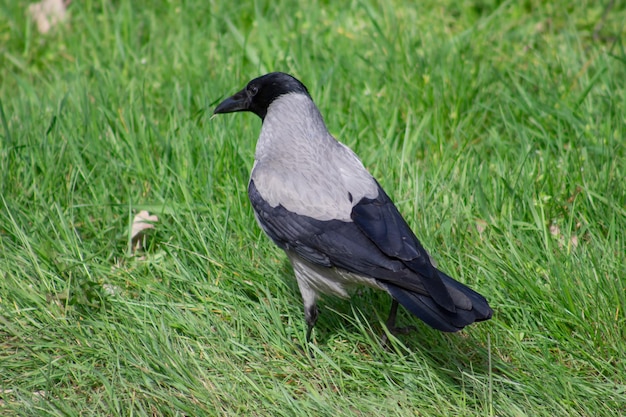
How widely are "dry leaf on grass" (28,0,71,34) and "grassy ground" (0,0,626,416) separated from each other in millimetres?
123

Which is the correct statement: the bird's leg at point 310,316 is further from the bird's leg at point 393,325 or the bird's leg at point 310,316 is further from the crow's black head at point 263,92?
the crow's black head at point 263,92

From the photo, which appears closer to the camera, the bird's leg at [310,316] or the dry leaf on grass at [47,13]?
the bird's leg at [310,316]

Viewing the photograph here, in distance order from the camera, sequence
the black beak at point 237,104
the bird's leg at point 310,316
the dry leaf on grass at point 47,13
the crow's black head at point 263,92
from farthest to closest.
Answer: the dry leaf on grass at point 47,13, the black beak at point 237,104, the crow's black head at point 263,92, the bird's leg at point 310,316

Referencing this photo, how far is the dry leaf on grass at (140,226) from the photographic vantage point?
12.9 feet

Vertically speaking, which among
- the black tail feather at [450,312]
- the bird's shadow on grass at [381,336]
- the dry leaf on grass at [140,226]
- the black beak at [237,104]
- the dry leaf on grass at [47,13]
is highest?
the dry leaf on grass at [47,13]

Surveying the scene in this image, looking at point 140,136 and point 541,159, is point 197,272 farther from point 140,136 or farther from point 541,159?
point 541,159

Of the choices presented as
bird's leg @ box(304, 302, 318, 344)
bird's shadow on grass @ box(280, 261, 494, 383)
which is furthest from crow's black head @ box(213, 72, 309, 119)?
bird's leg @ box(304, 302, 318, 344)

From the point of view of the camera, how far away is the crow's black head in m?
3.73

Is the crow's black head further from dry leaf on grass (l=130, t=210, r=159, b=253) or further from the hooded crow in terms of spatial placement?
dry leaf on grass (l=130, t=210, r=159, b=253)

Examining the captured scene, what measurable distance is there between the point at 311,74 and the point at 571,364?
2559 mm

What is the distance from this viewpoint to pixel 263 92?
12.4 ft

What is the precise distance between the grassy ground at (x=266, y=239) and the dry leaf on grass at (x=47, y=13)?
12 cm

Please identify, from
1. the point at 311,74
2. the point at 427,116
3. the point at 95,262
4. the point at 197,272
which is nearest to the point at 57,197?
the point at 95,262

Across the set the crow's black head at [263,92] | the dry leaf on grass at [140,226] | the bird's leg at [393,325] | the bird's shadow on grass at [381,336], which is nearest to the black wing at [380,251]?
the bird's shadow on grass at [381,336]
